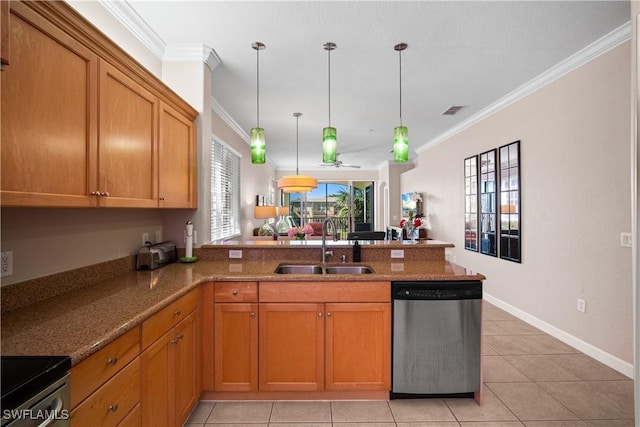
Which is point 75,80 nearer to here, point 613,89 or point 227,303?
point 227,303

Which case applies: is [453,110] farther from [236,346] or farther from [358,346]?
[236,346]

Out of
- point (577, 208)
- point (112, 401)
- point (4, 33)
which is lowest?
point (112, 401)

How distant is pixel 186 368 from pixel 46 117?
148 centimetres

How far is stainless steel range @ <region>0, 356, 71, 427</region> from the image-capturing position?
2.76ft

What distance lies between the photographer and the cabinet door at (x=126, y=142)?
1.67 meters

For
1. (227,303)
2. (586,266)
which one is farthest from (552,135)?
(227,303)

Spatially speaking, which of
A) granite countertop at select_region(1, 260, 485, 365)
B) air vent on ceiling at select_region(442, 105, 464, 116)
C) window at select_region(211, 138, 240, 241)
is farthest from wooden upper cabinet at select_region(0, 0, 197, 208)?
air vent on ceiling at select_region(442, 105, 464, 116)

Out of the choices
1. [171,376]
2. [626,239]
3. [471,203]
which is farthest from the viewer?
[471,203]

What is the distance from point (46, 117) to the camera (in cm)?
132

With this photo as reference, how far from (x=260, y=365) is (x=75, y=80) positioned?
191 centimetres

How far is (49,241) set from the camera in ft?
5.56

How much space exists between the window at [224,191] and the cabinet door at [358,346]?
270cm

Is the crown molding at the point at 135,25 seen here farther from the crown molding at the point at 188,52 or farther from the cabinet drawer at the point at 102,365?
the cabinet drawer at the point at 102,365

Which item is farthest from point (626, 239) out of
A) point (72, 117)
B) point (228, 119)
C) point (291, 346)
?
point (228, 119)
